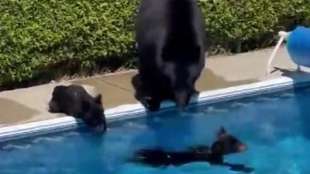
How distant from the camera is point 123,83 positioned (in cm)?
873

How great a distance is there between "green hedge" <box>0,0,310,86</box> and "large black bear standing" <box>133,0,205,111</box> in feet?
3.52

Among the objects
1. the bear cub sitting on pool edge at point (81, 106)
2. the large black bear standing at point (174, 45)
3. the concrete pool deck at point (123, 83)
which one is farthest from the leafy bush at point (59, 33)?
the large black bear standing at point (174, 45)

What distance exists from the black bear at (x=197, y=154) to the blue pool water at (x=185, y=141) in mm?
68

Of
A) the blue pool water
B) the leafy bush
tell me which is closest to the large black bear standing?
the blue pool water

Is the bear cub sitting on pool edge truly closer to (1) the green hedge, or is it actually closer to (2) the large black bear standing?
(2) the large black bear standing

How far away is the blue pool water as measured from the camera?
22.9ft

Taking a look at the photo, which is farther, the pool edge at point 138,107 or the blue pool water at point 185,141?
the pool edge at point 138,107

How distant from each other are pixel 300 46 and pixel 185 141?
1.70 metres

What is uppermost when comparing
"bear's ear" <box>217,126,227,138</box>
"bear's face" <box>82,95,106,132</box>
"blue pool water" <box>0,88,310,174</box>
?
"bear's face" <box>82,95,106,132</box>

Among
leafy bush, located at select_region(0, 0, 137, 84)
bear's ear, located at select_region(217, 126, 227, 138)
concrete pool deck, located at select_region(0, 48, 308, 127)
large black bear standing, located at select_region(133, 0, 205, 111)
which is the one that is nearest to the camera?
bear's ear, located at select_region(217, 126, 227, 138)

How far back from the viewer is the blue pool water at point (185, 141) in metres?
6.97

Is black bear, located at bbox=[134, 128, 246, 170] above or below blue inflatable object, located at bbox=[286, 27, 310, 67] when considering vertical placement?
below

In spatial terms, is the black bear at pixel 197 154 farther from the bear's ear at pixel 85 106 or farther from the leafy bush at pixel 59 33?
the leafy bush at pixel 59 33

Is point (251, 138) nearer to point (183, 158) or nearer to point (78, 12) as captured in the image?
point (183, 158)
